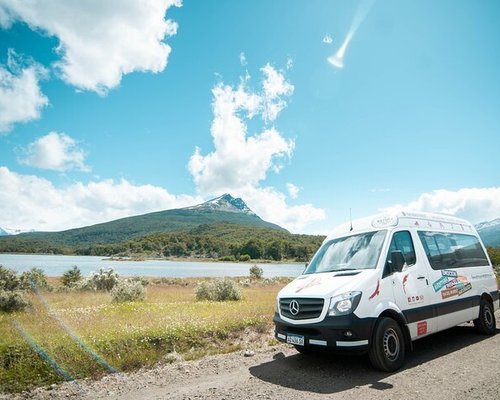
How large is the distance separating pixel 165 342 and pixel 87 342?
1784 mm

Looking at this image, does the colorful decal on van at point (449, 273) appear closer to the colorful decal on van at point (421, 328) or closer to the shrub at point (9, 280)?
the colorful decal on van at point (421, 328)

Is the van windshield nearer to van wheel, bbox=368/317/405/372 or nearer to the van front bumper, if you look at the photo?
van wheel, bbox=368/317/405/372

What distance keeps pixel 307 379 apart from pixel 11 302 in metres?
12.9

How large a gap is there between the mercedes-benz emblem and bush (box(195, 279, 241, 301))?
1280 cm

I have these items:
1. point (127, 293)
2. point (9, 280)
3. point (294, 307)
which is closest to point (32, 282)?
point (9, 280)

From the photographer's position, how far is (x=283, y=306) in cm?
685

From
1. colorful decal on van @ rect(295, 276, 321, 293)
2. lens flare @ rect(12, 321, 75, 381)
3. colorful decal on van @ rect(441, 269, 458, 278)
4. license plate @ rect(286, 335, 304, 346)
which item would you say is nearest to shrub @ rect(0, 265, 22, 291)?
lens flare @ rect(12, 321, 75, 381)

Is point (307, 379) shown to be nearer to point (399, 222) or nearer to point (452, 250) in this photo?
point (399, 222)

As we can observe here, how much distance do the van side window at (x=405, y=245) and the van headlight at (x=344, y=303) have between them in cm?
158

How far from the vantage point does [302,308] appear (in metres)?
6.35

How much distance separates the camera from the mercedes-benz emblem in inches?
253

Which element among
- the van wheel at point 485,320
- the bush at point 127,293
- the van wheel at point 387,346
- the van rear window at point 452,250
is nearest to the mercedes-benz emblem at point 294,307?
the van wheel at point 387,346

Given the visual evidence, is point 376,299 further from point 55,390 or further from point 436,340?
point 55,390

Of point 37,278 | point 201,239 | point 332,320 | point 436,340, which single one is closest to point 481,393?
point 332,320
